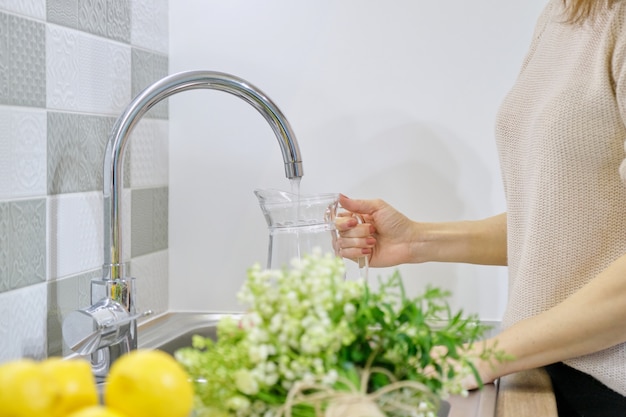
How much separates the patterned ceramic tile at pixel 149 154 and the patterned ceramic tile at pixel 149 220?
2 centimetres

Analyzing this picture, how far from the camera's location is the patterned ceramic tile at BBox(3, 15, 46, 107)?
1.18 m

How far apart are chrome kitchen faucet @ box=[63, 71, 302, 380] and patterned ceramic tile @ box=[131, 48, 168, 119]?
323mm

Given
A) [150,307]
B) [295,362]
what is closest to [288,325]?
[295,362]

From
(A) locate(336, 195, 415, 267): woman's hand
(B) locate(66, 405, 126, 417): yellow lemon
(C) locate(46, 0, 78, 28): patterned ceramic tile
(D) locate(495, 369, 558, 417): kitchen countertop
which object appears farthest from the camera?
(A) locate(336, 195, 415, 267): woman's hand

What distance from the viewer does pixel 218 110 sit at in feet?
5.67

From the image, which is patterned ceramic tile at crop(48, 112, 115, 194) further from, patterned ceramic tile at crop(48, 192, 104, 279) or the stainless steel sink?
the stainless steel sink

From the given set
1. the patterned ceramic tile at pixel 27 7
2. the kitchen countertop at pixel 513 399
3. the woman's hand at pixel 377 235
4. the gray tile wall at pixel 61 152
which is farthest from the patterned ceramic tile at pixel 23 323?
the kitchen countertop at pixel 513 399

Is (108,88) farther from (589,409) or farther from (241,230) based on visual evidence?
(589,409)

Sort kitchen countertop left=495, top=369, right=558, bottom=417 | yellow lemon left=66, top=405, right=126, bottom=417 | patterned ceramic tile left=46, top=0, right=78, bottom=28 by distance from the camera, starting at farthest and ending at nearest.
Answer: patterned ceramic tile left=46, top=0, right=78, bottom=28
kitchen countertop left=495, top=369, right=558, bottom=417
yellow lemon left=66, top=405, right=126, bottom=417

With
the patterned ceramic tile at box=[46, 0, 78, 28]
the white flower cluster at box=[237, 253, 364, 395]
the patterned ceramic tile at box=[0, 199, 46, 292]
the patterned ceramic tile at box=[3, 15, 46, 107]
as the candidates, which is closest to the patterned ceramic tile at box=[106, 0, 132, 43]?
the patterned ceramic tile at box=[46, 0, 78, 28]

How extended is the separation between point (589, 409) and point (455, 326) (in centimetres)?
62

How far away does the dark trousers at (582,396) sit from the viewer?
3.87 ft

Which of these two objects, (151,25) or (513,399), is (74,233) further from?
(513,399)

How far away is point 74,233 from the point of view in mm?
1360
